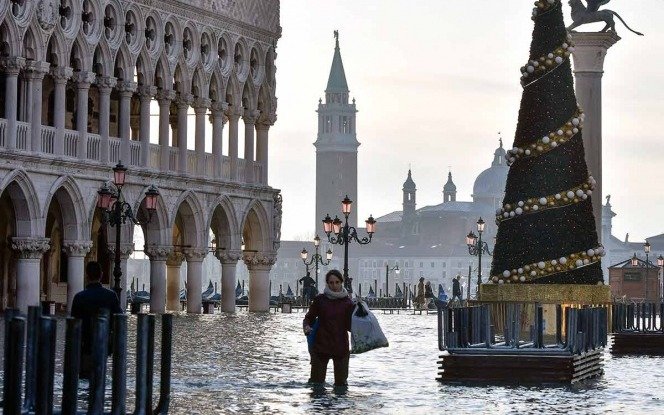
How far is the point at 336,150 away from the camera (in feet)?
614

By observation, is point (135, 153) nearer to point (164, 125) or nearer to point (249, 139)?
point (164, 125)

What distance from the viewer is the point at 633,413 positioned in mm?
17906

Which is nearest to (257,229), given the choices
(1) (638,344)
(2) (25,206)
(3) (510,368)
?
(2) (25,206)

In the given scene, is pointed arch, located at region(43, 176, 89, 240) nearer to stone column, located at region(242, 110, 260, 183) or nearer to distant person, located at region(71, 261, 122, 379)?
stone column, located at region(242, 110, 260, 183)

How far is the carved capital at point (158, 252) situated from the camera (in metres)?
52.6

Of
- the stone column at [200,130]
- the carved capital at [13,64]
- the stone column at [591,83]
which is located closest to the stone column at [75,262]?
the carved capital at [13,64]

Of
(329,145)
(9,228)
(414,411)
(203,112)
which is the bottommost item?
(414,411)

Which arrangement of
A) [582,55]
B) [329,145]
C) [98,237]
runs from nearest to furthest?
[582,55]
[98,237]
[329,145]

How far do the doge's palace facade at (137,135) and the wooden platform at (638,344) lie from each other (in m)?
18.8

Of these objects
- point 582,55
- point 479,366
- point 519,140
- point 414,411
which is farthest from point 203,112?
point 414,411

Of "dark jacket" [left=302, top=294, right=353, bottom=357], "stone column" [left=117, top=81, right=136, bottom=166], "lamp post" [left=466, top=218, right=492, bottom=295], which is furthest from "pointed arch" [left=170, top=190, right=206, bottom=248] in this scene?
"dark jacket" [left=302, top=294, right=353, bottom=357]

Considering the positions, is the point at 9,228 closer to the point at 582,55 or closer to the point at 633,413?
the point at 582,55

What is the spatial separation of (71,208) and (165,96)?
6.23m

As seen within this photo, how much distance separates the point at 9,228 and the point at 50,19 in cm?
661
